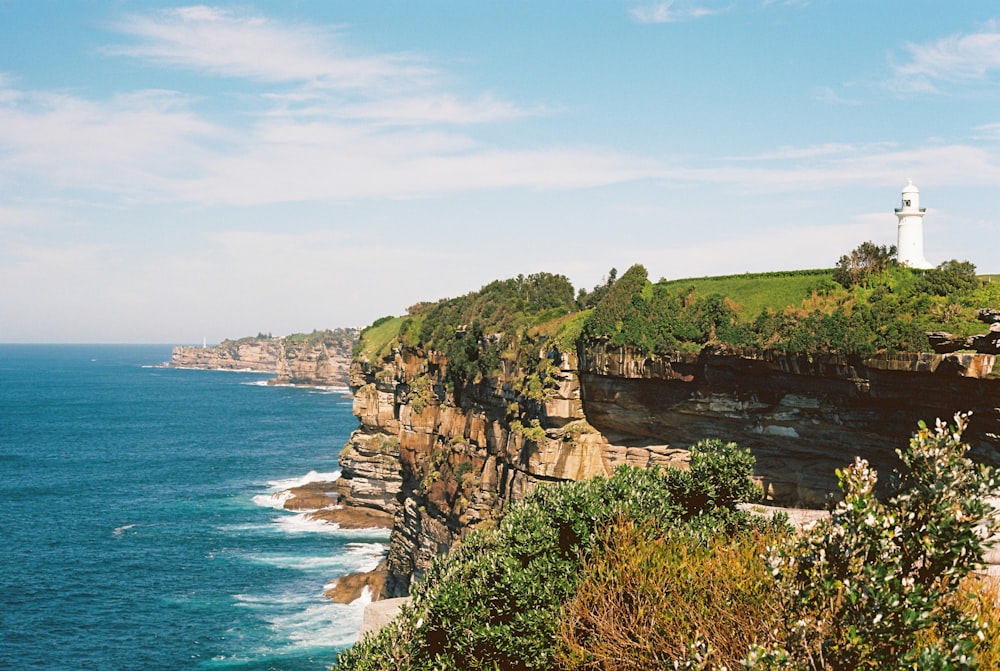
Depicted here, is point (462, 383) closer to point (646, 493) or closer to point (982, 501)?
point (646, 493)

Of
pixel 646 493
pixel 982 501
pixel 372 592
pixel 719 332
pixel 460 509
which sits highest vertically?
pixel 719 332

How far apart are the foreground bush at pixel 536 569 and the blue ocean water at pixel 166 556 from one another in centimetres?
3099

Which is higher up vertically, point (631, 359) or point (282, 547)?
point (631, 359)

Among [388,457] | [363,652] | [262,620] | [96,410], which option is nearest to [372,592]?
[262,620]

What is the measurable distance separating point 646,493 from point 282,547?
60.8 meters

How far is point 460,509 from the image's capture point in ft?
212

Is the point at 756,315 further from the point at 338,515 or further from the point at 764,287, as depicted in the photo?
the point at 338,515

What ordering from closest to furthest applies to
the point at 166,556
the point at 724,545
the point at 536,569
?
the point at 724,545
the point at 536,569
the point at 166,556

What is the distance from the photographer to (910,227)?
Result: 4891cm

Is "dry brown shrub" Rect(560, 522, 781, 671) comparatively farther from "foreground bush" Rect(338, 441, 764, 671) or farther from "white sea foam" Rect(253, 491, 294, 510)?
"white sea foam" Rect(253, 491, 294, 510)

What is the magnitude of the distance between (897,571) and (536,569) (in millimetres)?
14027

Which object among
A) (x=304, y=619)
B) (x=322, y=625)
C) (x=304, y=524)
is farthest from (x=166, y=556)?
(x=322, y=625)

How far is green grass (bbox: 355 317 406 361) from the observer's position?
325 ft

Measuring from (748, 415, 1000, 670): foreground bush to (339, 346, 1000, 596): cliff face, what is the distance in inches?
1094
